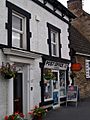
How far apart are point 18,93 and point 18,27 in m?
2.74

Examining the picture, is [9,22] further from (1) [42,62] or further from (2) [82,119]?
(2) [82,119]

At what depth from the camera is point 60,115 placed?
12.5 m

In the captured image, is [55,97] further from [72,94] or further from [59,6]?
[59,6]

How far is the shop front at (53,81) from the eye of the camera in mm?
13617

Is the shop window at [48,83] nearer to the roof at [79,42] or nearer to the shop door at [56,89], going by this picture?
the shop door at [56,89]

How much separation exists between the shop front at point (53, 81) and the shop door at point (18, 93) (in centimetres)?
189

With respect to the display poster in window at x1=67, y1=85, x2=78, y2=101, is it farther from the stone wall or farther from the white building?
the stone wall

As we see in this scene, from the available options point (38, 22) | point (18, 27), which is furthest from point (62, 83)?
point (18, 27)

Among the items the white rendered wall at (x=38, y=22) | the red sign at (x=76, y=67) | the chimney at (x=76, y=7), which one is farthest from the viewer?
the chimney at (x=76, y=7)

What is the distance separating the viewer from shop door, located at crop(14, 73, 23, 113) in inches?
441

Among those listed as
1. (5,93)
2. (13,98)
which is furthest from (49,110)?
Result: (5,93)

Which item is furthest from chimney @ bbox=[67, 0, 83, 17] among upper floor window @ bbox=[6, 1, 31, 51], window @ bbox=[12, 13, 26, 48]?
window @ bbox=[12, 13, 26, 48]

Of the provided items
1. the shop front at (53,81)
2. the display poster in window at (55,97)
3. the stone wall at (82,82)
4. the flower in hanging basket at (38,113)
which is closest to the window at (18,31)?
the shop front at (53,81)

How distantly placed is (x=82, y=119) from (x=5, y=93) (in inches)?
134
